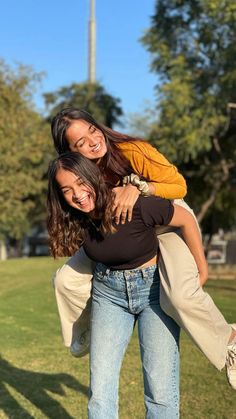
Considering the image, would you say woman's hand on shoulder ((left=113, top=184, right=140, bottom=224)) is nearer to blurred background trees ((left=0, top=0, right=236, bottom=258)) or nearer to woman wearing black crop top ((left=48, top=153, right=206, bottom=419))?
woman wearing black crop top ((left=48, top=153, right=206, bottom=419))

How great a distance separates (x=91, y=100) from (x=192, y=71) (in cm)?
1112

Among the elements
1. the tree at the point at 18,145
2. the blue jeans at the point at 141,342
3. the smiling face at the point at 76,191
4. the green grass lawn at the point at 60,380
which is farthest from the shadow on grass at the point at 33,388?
the tree at the point at 18,145

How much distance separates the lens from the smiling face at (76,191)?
2.65 metres

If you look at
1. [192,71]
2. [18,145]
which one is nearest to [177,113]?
[192,71]

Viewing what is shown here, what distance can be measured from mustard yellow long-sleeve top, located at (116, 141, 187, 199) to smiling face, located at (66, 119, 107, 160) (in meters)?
0.13

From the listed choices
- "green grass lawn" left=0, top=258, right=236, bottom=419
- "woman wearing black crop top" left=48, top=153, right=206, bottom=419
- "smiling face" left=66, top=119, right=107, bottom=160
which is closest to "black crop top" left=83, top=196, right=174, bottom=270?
"woman wearing black crop top" left=48, top=153, right=206, bottom=419

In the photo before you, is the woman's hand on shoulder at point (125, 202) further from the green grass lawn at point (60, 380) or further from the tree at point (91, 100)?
the tree at point (91, 100)

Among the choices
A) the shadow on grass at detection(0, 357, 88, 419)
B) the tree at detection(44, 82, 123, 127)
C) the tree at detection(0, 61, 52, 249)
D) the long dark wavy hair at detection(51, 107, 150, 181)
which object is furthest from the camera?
the tree at detection(44, 82, 123, 127)

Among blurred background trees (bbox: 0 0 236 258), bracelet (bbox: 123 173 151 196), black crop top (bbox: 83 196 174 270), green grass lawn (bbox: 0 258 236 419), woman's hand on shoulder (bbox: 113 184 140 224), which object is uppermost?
blurred background trees (bbox: 0 0 236 258)

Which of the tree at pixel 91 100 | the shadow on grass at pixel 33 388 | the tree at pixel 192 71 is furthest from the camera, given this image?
the tree at pixel 91 100

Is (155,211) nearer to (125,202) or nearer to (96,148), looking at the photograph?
(125,202)

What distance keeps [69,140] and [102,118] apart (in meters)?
25.1

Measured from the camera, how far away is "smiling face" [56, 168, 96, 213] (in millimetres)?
2648

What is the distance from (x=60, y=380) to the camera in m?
5.36
